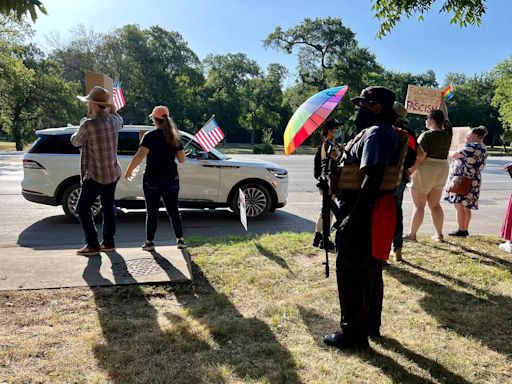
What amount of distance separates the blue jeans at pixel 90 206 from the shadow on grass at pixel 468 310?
3413 millimetres

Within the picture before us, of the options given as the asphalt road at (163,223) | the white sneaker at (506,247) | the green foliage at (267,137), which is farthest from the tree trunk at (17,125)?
the white sneaker at (506,247)

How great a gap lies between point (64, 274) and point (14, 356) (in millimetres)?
1568

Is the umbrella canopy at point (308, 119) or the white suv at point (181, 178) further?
the white suv at point (181, 178)

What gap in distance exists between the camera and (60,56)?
2170 inches

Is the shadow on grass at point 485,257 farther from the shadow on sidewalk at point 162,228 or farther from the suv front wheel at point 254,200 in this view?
the suv front wheel at point 254,200

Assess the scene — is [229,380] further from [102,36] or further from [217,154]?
[102,36]

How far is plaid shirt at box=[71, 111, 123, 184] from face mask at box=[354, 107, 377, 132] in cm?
301

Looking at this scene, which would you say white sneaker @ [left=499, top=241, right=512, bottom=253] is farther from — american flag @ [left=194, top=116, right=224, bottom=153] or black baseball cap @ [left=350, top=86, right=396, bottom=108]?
american flag @ [left=194, top=116, right=224, bottom=153]

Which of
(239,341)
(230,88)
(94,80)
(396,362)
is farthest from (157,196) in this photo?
(230,88)

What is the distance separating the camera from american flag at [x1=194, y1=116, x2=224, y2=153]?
6602 mm

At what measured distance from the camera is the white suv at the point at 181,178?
7578mm

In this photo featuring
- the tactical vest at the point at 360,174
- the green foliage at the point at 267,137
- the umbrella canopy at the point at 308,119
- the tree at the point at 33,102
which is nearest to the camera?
the tactical vest at the point at 360,174

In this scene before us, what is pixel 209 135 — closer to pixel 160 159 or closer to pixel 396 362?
pixel 160 159

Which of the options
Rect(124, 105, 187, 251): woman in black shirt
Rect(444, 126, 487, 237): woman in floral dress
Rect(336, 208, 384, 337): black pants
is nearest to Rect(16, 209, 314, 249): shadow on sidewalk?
Rect(124, 105, 187, 251): woman in black shirt
